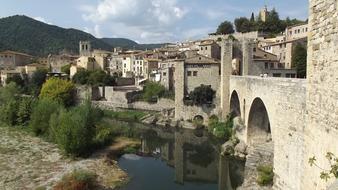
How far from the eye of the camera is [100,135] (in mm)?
24156

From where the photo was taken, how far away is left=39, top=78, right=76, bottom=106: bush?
132 feet

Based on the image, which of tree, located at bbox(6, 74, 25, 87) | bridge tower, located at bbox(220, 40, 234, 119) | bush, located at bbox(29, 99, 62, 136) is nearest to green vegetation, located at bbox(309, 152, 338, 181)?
bush, located at bbox(29, 99, 62, 136)

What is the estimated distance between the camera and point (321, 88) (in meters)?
5.30

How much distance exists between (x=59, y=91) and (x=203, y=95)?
732 inches

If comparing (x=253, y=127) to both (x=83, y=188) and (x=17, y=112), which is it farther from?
(x=17, y=112)

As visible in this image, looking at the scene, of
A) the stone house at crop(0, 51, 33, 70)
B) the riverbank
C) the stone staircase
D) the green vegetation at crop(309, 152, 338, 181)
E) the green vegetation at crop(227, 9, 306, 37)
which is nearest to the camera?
the green vegetation at crop(309, 152, 338, 181)

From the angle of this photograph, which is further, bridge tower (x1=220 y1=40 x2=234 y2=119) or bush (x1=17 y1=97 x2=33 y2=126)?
bush (x1=17 y1=97 x2=33 y2=126)

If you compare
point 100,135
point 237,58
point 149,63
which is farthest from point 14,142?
point 149,63

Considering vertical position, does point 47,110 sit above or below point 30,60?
below

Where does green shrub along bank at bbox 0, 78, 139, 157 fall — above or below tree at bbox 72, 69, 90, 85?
below

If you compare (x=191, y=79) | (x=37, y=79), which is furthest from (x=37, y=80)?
(x=191, y=79)

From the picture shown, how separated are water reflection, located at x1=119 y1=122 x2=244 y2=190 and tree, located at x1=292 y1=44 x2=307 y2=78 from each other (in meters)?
12.6

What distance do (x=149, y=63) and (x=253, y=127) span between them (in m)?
34.2

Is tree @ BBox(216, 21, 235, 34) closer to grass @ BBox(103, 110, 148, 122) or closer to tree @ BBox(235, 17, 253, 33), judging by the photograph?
tree @ BBox(235, 17, 253, 33)
